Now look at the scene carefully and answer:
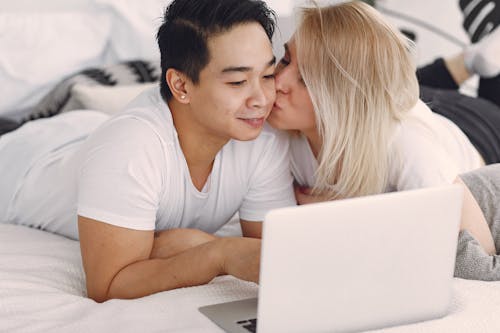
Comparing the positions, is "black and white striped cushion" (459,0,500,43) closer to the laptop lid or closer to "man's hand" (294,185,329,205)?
"man's hand" (294,185,329,205)

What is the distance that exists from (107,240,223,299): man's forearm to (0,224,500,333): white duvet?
24mm

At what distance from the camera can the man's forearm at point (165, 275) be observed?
1.51 metres

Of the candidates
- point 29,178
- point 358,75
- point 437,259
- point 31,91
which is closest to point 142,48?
point 31,91

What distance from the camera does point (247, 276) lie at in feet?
4.74

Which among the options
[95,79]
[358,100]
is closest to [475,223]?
[358,100]

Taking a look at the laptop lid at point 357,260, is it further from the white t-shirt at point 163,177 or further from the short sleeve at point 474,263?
the white t-shirt at point 163,177

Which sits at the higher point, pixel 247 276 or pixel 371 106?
pixel 371 106

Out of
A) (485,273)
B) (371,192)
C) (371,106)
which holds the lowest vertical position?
(485,273)

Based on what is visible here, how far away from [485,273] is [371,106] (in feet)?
1.31

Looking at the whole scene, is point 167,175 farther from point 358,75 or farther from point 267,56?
point 358,75

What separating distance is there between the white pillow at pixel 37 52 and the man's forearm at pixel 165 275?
1362 mm

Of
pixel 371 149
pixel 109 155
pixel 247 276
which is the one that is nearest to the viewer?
pixel 247 276

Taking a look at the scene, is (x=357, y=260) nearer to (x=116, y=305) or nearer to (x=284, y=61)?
(x=116, y=305)

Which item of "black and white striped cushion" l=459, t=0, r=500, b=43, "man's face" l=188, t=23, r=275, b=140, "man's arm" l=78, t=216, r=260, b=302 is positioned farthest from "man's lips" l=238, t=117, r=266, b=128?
"black and white striped cushion" l=459, t=0, r=500, b=43
